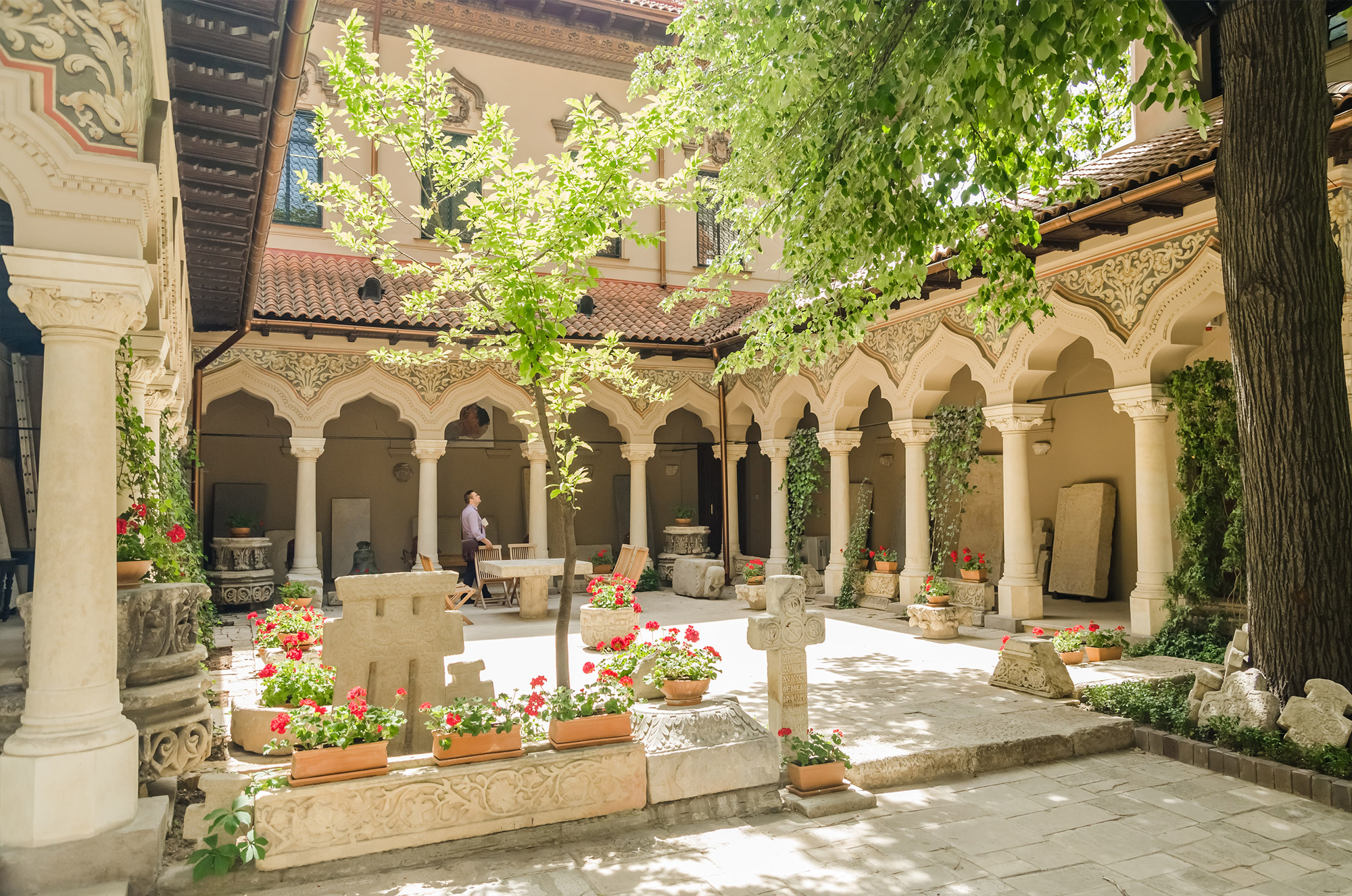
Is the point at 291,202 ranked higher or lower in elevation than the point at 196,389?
higher

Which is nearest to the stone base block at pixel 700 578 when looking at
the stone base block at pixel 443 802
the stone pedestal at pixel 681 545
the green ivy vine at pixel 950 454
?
the stone pedestal at pixel 681 545

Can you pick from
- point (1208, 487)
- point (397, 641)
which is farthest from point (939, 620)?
point (397, 641)

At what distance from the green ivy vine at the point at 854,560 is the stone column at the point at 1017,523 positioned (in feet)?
8.41

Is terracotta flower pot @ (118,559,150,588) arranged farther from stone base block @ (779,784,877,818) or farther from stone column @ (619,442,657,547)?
stone column @ (619,442,657,547)

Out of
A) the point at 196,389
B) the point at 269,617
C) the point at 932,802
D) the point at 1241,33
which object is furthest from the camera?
the point at 196,389

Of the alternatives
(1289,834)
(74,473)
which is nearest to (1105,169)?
(1289,834)

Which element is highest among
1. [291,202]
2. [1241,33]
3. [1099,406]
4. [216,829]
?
[291,202]

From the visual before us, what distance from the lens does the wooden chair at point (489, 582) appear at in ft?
41.1

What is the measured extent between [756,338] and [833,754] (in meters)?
4.11

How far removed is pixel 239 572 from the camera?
1198cm

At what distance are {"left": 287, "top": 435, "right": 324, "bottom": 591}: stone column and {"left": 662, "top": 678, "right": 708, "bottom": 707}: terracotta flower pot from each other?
8.58 m

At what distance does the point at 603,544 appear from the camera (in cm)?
1698

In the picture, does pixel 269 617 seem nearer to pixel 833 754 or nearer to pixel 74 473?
pixel 74 473

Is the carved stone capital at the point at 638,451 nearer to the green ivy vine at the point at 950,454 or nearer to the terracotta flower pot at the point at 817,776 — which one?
the green ivy vine at the point at 950,454
